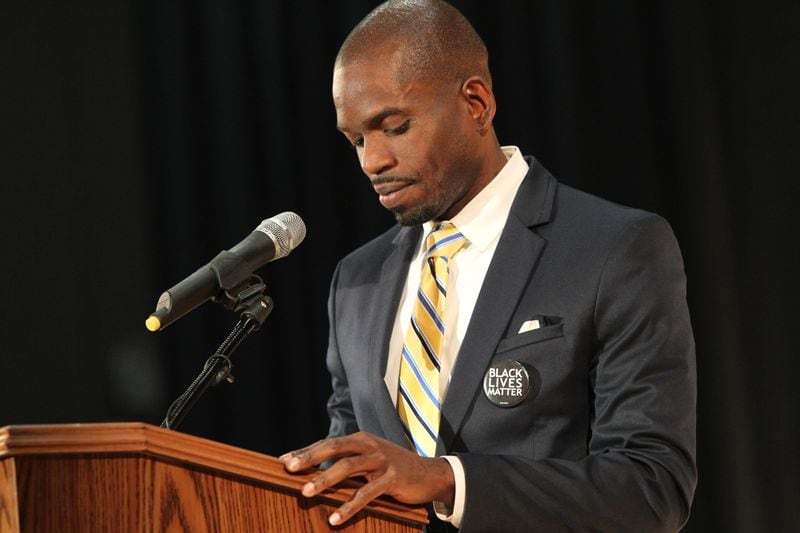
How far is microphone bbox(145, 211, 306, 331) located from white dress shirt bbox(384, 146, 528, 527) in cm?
42

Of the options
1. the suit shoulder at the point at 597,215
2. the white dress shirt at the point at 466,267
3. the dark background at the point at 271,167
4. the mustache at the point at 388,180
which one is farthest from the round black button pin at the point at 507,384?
the dark background at the point at 271,167

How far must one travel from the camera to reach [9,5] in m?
3.84

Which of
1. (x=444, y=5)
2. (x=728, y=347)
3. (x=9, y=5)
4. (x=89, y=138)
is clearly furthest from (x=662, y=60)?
(x=9, y=5)

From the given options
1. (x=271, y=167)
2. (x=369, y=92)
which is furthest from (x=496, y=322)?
(x=271, y=167)

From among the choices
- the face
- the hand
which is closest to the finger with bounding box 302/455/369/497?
the hand

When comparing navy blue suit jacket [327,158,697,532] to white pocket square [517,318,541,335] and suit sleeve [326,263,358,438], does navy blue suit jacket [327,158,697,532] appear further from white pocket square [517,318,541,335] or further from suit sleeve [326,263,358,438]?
suit sleeve [326,263,358,438]

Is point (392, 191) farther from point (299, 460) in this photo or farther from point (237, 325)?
point (299, 460)

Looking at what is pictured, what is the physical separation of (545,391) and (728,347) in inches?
59.6

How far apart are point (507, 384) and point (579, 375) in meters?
0.14

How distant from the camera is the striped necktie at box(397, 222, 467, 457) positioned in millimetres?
2066

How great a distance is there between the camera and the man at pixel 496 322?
1777mm

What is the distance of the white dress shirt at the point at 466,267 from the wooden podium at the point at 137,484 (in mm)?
731

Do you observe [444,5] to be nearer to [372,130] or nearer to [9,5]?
[372,130]

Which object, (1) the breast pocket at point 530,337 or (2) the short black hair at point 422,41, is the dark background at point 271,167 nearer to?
(2) the short black hair at point 422,41
